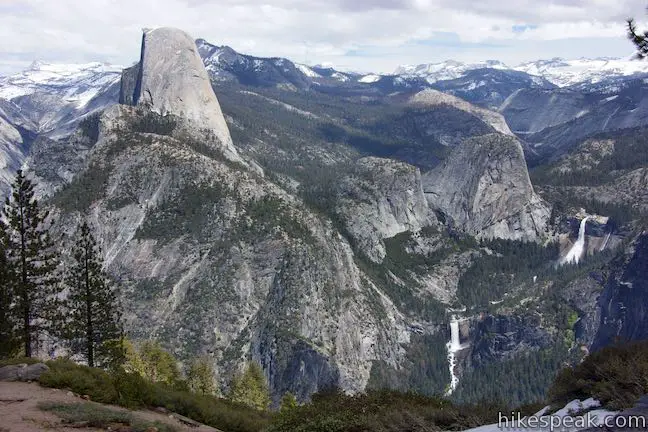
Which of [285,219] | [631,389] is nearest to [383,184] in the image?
[285,219]

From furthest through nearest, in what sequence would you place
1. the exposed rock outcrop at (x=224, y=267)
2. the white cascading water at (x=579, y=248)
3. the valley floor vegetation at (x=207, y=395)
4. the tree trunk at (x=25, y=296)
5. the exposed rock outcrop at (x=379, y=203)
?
the white cascading water at (x=579, y=248) → the exposed rock outcrop at (x=379, y=203) → the exposed rock outcrop at (x=224, y=267) → the tree trunk at (x=25, y=296) → the valley floor vegetation at (x=207, y=395)

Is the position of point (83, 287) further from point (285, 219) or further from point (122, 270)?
point (285, 219)

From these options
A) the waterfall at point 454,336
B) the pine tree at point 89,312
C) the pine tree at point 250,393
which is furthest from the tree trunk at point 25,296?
the waterfall at point 454,336

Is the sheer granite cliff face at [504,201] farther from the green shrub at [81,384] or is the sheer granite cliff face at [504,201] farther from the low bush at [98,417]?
the low bush at [98,417]

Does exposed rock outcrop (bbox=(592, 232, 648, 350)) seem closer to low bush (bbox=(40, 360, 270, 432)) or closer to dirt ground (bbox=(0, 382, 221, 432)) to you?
low bush (bbox=(40, 360, 270, 432))

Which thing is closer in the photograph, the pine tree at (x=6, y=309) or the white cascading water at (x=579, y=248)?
the pine tree at (x=6, y=309)

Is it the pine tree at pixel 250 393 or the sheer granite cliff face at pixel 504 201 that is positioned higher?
the sheer granite cliff face at pixel 504 201

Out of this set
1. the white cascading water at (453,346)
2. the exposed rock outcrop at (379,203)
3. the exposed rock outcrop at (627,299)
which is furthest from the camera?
the exposed rock outcrop at (379,203)
